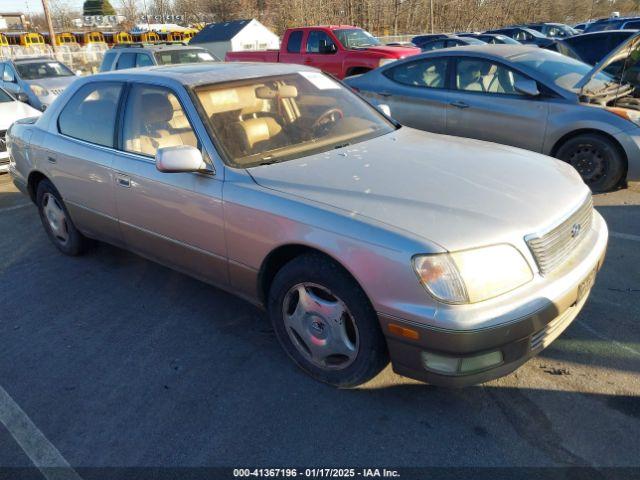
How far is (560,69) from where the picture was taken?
6.14 m

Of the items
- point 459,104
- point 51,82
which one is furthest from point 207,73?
point 51,82

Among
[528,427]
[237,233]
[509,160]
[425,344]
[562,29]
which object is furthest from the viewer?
[562,29]

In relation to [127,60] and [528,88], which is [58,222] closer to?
[528,88]

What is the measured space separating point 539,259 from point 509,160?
0.99 meters

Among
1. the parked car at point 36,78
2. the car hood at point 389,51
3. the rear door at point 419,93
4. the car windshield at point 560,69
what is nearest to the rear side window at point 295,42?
the car hood at point 389,51

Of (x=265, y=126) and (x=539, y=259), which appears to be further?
(x=265, y=126)

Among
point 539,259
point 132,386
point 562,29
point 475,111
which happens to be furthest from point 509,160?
point 562,29

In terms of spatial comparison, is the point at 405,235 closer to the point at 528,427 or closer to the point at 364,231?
the point at 364,231

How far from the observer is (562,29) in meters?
24.8

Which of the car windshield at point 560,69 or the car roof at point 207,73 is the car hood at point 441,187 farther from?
the car windshield at point 560,69

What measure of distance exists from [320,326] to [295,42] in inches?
473

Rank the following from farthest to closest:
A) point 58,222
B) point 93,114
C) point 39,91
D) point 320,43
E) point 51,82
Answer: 1. point 320,43
2. point 51,82
3. point 39,91
4. point 58,222
5. point 93,114

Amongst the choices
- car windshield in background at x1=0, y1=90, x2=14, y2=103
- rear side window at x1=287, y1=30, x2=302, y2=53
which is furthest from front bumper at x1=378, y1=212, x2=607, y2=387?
rear side window at x1=287, y1=30, x2=302, y2=53

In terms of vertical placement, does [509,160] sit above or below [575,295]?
above
